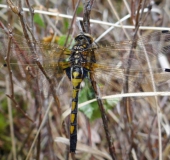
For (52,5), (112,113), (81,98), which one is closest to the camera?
(81,98)

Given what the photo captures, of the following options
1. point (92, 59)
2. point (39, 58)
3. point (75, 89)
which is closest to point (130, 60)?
point (92, 59)

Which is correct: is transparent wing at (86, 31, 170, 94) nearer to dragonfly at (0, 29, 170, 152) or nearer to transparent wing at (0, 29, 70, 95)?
dragonfly at (0, 29, 170, 152)

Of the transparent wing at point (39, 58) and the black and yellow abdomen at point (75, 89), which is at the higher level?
the transparent wing at point (39, 58)

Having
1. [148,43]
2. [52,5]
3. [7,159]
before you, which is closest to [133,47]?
[148,43]

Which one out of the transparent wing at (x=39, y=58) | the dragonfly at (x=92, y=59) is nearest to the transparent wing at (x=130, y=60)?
the dragonfly at (x=92, y=59)

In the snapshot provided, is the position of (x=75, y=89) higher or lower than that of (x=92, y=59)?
lower

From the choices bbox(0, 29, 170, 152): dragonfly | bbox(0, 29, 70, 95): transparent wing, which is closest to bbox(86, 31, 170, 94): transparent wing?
bbox(0, 29, 170, 152): dragonfly

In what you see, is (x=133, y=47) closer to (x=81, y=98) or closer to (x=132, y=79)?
(x=132, y=79)

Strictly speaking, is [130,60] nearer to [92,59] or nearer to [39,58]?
[92,59]

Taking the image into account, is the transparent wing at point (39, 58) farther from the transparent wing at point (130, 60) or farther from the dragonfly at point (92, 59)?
the transparent wing at point (130, 60)
